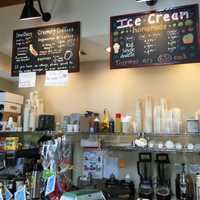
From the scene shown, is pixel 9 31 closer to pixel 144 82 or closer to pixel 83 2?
pixel 83 2

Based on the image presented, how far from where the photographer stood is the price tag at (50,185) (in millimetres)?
2469

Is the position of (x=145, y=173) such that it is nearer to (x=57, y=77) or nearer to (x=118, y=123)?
(x=118, y=123)

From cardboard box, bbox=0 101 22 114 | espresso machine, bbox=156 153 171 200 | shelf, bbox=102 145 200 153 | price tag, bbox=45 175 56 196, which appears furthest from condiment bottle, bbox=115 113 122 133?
cardboard box, bbox=0 101 22 114

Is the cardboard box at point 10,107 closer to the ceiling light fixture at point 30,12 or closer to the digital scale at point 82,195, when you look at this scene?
the ceiling light fixture at point 30,12

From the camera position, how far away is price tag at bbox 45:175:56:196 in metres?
2.47

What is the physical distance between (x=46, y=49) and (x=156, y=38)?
1.11 meters

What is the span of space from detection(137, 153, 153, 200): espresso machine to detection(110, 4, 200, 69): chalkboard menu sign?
1.07 metres

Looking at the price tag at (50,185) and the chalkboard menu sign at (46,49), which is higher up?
the chalkboard menu sign at (46,49)

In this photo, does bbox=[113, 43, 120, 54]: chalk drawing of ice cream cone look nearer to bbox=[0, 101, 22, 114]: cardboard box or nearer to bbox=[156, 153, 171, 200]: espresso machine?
bbox=[156, 153, 171, 200]: espresso machine

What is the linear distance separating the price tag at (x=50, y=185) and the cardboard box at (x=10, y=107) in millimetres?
1171

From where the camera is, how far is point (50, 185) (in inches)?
97.9

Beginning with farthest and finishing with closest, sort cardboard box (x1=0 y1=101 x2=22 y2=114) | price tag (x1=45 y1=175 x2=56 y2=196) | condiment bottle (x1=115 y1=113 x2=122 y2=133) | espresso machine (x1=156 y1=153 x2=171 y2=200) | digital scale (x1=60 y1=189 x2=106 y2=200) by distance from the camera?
cardboard box (x1=0 y1=101 x2=22 y2=114)
condiment bottle (x1=115 y1=113 x2=122 y2=133)
espresso machine (x1=156 y1=153 x2=171 y2=200)
price tag (x1=45 y1=175 x2=56 y2=196)
digital scale (x1=60 y1=189 x2=106 y2=200)

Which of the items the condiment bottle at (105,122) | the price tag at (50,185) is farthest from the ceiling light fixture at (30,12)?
the price tag at (50,185)

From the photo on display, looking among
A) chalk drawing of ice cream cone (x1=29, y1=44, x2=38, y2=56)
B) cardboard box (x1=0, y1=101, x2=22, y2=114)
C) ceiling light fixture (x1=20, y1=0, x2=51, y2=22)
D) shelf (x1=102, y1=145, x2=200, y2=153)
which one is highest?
ceiling light fixture (x1=20, y1=0, x2=51, y2=22)
